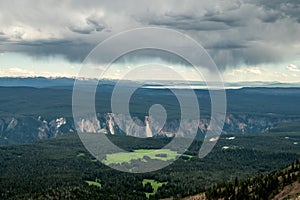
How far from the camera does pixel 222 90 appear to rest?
136000mm

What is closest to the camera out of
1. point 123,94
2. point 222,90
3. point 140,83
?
point 222,90

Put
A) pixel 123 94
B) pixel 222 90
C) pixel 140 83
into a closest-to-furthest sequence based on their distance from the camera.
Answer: pixel 222 90, pixel 140 83, pixel 123 94

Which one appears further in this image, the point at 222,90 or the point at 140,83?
the point at 140,83

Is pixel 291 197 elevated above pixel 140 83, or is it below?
below

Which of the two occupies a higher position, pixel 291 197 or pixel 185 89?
pixel 185 89

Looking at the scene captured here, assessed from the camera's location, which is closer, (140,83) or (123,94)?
(140,83)

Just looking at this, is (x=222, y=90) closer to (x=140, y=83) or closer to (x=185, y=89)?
(x=140, y=83)

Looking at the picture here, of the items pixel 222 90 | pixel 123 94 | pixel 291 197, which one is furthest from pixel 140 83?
pixel 291 197

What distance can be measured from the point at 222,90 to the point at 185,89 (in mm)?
57716

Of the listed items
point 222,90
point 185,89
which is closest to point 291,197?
point 185,89

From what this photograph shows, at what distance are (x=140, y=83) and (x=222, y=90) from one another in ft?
118

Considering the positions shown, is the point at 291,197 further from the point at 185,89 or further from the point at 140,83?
the point at 140,83

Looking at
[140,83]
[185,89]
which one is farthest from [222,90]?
[185,89]

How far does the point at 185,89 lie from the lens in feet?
634
